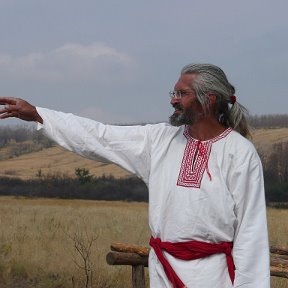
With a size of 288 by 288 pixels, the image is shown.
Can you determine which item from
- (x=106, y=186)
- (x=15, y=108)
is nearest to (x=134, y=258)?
(x=15, y=108)

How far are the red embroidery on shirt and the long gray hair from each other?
0.22 ft

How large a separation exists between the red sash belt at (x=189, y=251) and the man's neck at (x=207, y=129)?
1.42 feet

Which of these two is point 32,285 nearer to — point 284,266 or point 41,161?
point 284,266

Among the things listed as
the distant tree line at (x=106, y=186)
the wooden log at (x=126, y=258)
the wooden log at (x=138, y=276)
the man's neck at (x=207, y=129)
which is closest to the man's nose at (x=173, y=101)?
the man's neck at (x=207, y=129)

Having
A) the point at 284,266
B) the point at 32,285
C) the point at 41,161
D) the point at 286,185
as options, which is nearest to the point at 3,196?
the point at 286,185

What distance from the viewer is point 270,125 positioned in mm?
58531

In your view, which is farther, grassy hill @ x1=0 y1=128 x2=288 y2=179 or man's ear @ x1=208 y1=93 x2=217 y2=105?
grassy hill @ x1=0 y1=128 x2=288 y2=179

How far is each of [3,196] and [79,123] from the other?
34.5m

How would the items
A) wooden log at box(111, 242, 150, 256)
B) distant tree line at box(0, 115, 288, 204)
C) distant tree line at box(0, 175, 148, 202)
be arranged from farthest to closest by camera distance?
1. distant tree line at box(0, 175, 148, 202)
2. distant tree line at box(0, 115, 288, 204)
3. wooden log at box(111, 242, 150, 256)

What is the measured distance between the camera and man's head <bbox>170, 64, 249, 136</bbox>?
100 inches

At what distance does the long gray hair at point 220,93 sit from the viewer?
100 inches

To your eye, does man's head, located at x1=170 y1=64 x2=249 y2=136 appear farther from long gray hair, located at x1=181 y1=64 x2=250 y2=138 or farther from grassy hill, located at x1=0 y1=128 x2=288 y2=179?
grassy hill, located at x1=0 y1=128 x2=288 y2=179

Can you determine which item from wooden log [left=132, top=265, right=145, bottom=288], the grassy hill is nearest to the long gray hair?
wooden log [left=132, top=265, right=145, bottom=288]

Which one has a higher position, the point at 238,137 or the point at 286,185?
the point at 238,137
